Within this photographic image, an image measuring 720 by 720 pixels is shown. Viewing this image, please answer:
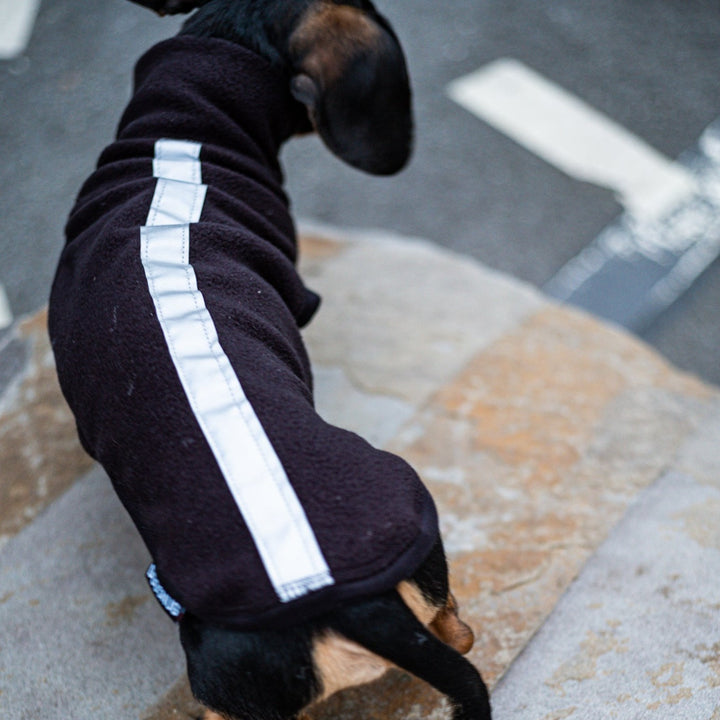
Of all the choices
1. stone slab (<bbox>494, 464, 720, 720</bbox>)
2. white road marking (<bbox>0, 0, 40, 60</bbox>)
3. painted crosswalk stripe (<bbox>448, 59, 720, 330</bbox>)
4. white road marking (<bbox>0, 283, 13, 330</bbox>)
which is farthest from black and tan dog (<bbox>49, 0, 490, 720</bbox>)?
white road marking (<bbox>0, 0, 40, 60</bbox>)

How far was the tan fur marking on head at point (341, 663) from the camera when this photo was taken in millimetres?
925

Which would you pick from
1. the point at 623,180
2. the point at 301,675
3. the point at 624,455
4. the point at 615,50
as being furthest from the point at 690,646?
the point at 615,50

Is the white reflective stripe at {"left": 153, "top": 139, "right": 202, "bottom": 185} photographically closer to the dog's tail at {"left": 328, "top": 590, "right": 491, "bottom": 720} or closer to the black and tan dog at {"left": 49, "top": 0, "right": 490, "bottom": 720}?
the black and tan dog at {"left": 49, "top": 0, "right": 490, "bottom": 720}

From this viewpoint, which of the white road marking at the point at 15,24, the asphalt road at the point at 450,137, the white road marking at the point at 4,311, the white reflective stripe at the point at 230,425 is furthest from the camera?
the white road marking at the point at 15,24

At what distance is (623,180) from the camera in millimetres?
2801

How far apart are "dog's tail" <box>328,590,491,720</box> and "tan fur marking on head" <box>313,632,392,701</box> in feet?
Answer: 0.04

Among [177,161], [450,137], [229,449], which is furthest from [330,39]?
[450,137]

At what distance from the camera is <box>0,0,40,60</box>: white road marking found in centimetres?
271

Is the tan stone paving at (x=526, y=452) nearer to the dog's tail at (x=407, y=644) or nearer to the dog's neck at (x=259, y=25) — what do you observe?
the dog's tail at (x=407, y=644)

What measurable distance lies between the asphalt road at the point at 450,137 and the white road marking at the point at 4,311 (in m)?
0.02

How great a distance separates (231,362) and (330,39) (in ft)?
2.23

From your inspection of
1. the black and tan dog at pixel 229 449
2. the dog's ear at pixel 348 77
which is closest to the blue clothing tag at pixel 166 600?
the black and tan dog at pixel 229 449

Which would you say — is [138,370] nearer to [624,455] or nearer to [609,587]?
[609,587]

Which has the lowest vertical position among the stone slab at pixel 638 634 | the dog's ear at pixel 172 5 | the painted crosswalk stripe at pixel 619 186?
the painted crosswalk stripe at pixel 619 186
